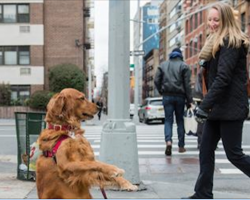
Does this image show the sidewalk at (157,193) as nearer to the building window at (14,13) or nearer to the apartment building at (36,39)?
the apartment building at (36,39)

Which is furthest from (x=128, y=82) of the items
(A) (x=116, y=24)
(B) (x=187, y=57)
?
(B) (x=187, y=57)

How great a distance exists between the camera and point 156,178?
6984 mm

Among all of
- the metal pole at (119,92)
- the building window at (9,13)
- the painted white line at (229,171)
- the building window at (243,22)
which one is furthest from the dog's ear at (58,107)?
the building window at (243,22)

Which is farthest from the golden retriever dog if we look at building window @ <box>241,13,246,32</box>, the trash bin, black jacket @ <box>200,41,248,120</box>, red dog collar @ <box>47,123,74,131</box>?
building window @ <box>241,13,246,32</box>

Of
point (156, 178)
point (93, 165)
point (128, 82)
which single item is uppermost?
point (128, 82)

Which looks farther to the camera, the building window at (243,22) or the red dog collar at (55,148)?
the building window at (243,22)

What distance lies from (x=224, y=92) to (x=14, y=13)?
30677mm

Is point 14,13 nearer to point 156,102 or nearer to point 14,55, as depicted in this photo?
point 14,55

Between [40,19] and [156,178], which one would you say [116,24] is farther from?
[40,19]

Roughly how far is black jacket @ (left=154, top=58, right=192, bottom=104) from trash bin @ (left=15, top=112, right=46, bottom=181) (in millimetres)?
2921

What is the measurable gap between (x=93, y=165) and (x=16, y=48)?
31122 mm

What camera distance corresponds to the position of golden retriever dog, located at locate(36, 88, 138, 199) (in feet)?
11.0

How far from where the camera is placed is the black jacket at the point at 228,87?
4.44m

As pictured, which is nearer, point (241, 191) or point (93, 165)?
point (93, 165)
